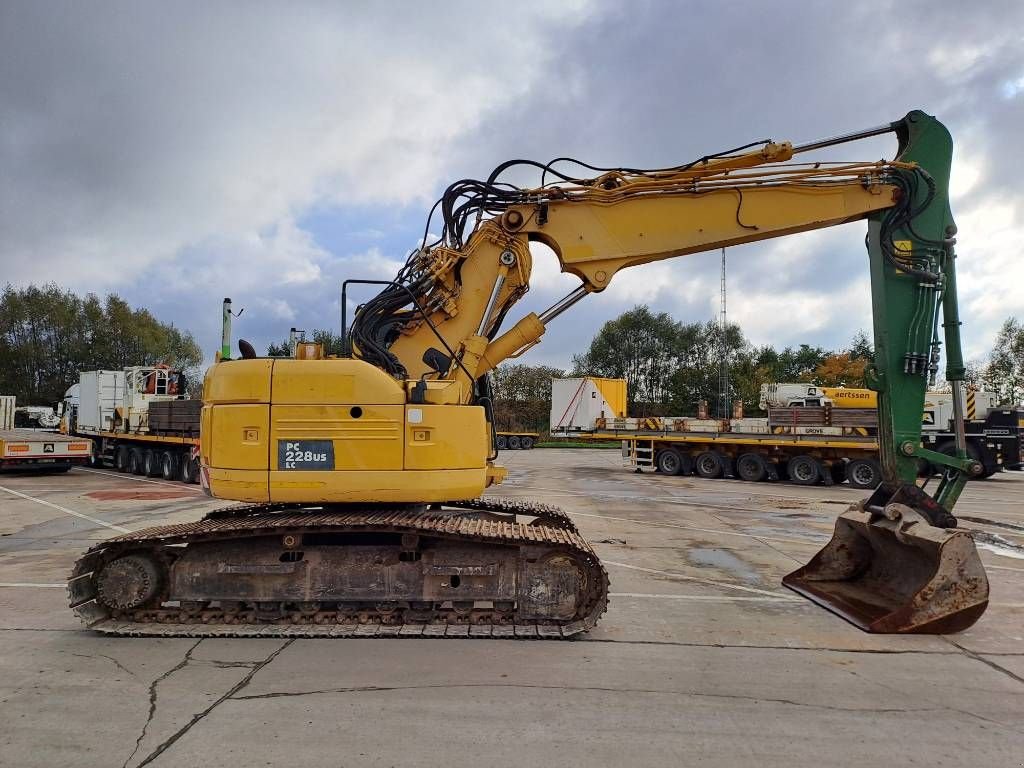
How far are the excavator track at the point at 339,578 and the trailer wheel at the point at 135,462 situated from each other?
62.0ft

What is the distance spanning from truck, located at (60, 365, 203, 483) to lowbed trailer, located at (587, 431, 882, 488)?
14690mm

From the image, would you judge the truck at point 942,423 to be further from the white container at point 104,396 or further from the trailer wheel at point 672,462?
the white container at point 104,396

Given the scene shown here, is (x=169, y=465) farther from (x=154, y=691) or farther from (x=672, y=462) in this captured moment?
(x=154, y=691)

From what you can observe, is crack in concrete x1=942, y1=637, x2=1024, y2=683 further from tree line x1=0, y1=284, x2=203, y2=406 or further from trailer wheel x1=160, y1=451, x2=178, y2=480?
tree line x1=0, y1=284, x2=203, y2=406

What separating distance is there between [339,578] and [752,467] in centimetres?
1907

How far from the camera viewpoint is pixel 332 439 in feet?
18.9

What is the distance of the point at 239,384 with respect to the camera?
5.91 m

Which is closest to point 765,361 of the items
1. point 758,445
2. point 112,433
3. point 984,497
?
point 758,445

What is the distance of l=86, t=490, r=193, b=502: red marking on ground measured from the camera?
15836 millimetres

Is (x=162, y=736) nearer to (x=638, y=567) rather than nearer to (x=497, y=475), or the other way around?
(x=497, y=475)

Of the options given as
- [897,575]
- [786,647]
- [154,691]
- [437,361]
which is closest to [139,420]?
[437,361]

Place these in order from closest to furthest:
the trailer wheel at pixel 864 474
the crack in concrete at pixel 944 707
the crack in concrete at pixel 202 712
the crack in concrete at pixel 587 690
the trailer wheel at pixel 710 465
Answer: the crack in concrete at pixel 202 712 < the crack in concrete at pixel 944 707 < the crack in concrete at pixel 587 690 < the trailer wheel at pixel 864 474 < the trailer wheel at pixel 710 465

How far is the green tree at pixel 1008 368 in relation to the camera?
48.2m

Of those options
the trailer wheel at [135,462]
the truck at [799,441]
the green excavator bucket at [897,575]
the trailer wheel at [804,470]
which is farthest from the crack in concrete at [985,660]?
the trailer wheel at [135,462]
